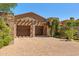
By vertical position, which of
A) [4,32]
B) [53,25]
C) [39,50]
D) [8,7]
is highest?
[8,7]

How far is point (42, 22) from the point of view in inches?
951

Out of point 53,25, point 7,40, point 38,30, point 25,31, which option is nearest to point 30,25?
point 25,31

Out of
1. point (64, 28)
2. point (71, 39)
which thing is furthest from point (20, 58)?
point (64, 28)

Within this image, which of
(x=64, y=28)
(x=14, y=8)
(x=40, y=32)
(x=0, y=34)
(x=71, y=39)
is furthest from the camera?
(x=40, y=32)

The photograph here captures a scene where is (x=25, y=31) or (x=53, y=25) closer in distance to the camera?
(x=25, y=31)

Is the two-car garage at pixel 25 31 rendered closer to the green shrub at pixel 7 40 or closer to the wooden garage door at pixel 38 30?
the wooden garage door at pixel 38 30

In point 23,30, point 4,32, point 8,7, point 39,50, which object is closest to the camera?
point 39,50

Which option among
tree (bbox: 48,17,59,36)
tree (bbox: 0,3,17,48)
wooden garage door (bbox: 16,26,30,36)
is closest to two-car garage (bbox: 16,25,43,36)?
wooden garage door (bbox: 16,26,30,36)

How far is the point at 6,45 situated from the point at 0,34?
77cm

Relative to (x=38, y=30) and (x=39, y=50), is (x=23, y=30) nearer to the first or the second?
(x=38, y=30)

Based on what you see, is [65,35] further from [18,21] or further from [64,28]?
[18,21]

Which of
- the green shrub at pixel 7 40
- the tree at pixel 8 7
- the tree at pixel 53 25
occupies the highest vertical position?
the tree at pixel 8 7

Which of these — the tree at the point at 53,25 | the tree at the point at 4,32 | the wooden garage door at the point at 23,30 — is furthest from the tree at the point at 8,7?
the tree at the point at 53,25

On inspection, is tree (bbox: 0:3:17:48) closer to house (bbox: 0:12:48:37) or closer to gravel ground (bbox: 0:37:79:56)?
gravel ground (bbox: 0:37:79:56)
